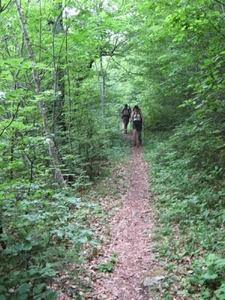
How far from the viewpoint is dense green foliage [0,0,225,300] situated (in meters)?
3.66

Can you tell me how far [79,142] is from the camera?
962 centimetres

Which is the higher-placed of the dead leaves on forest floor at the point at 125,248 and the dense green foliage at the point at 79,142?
the dense green foliage at the point at 79,142

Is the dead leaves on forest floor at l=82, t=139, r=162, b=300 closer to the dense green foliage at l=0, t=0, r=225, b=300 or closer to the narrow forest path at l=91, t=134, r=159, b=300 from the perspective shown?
the narrow forest path at l=91, t=134, r=159, b=300

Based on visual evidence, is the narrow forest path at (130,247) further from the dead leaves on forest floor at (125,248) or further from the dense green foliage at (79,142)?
the dense green foliage at (79,142)

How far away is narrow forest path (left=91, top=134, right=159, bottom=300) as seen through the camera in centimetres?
407

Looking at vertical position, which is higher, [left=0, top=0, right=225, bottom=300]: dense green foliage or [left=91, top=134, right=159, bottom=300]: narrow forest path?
[left=0, top=0, right=225, bottom=300]: dense green foliage

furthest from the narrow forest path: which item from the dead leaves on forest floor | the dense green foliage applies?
the dense green foliage

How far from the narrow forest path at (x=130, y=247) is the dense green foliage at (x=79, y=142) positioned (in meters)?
0.38

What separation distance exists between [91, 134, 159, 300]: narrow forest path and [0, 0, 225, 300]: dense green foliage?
0.38 m

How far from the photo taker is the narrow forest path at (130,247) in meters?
4.07

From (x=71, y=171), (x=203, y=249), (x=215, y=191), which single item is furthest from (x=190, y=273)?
(x=71, y=171)

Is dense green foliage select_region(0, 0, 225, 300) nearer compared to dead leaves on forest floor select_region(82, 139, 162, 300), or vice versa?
dense green foliage select_region(0, 0, 225, 300)

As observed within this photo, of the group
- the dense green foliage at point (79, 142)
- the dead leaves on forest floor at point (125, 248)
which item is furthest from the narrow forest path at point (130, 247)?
the dense green foliage at point (79, 142)

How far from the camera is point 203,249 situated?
15.0ft
